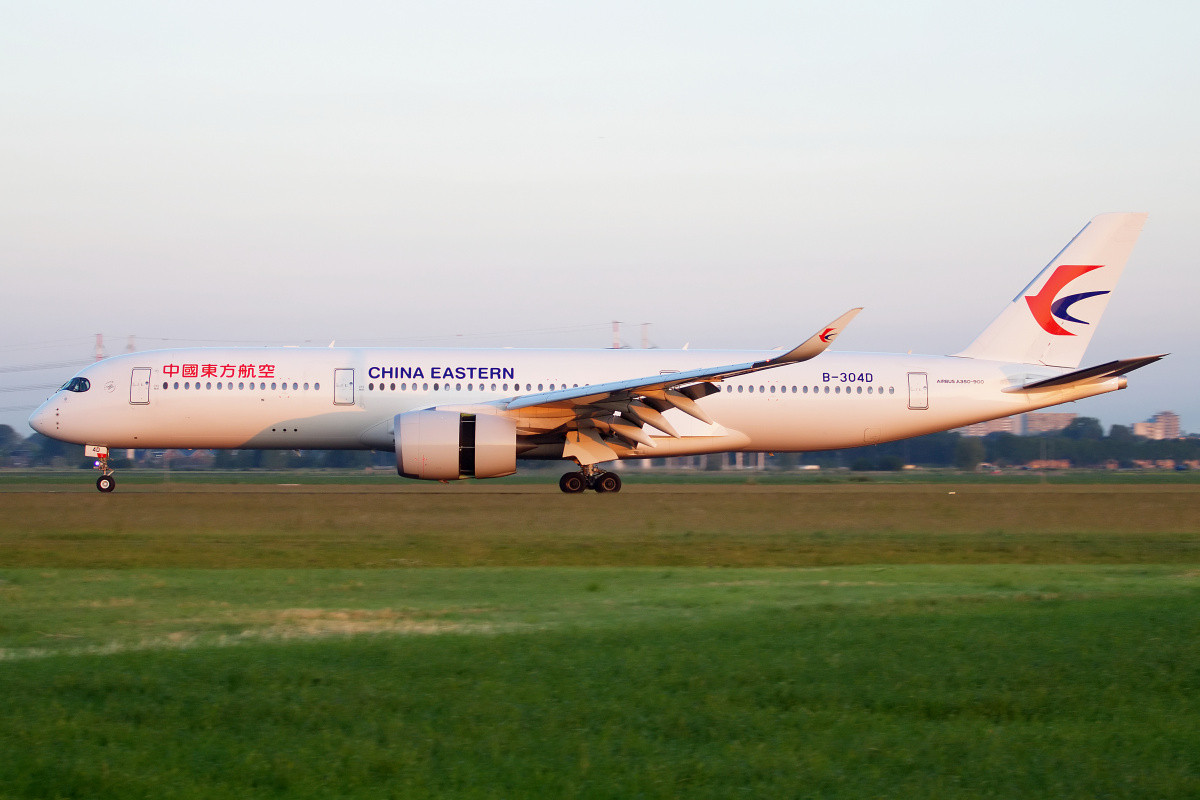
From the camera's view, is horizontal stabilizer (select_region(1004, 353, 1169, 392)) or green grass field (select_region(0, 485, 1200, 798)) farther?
horizontal stabilizer (select_region(1004, 353, 1169, 392))

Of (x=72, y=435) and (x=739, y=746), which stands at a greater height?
(x=72, y=435)

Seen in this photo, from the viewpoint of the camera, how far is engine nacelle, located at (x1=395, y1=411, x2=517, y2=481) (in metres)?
20.1

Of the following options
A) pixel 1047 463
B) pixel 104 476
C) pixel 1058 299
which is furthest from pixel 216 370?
pixel 1047 463

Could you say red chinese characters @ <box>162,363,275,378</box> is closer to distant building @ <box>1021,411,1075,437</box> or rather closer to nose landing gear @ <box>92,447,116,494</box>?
nose landing gear @ <box>92,447,116,494</box>

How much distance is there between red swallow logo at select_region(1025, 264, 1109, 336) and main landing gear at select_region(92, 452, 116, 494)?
21.3 meters

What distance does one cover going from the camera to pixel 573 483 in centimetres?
2236

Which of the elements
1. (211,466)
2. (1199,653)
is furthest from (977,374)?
(211,466)

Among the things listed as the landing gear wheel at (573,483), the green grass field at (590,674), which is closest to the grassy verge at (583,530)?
the green grass field at (590,674)

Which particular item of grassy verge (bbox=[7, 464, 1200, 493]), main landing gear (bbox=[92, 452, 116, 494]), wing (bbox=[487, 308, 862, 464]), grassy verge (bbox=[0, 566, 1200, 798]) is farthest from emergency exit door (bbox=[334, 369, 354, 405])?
grassy verge (bbox=[0, 566, 1200, 798])

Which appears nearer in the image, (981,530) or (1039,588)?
(1039,588)

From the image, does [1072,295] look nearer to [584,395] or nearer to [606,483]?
[606,483]

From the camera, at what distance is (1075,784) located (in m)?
4.28

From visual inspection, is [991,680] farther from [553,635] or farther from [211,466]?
[211,466]

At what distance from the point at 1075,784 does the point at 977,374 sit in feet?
71.7
